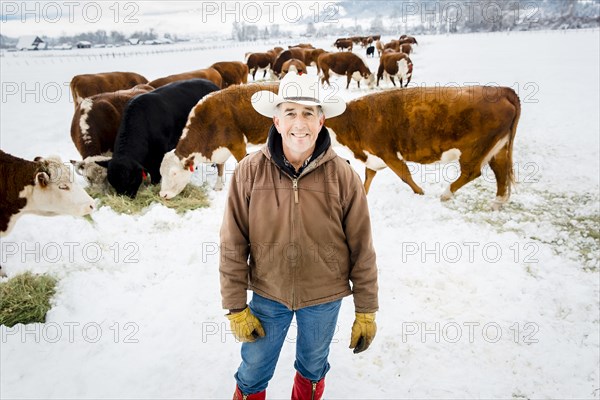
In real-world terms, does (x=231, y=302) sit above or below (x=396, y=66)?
below

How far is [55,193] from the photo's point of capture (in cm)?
386

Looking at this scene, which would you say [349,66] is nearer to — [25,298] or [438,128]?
[438,128]

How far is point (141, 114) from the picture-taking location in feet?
20.4

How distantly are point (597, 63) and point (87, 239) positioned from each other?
78.2ft

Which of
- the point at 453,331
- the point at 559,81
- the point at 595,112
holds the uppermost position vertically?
the point at 559,81

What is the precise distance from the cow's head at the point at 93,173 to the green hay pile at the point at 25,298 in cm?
243

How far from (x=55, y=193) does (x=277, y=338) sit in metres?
3.06

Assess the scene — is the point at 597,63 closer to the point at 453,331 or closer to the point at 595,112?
the point at 595,112

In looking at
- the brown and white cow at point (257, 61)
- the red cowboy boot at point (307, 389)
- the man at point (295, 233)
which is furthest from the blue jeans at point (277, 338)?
the brown and white cow at point (257, 61)

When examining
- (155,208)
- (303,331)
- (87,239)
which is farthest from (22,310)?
(303,331)

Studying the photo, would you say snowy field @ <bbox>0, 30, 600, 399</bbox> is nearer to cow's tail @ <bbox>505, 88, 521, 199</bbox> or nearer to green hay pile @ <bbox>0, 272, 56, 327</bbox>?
green hay pile @ <bbox>0, 272, 56, 327</bbox>

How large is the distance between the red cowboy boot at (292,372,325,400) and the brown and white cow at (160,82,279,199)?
405cm

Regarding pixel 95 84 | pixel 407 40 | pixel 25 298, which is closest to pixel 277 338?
pixel 25 298

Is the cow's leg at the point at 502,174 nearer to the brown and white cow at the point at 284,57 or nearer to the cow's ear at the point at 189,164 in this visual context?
the cow's ear at the point at 189,164
